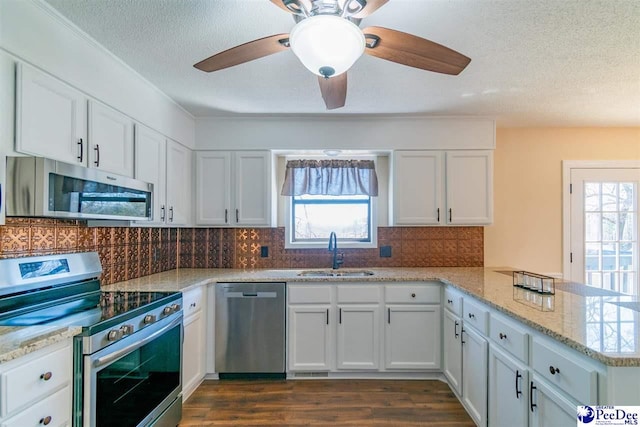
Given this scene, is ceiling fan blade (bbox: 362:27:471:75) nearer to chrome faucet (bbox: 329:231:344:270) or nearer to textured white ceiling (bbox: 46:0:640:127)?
textured white ceiling (bbox: 46:0:640:127)

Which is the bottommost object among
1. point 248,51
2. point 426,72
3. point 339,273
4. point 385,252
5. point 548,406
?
point 548,406

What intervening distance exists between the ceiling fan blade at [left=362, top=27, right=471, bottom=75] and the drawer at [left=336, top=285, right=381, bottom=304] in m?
1.86

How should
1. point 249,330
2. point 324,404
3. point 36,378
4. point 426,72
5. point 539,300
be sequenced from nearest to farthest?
point 36,378 < point 539,300 < point 426,72 < point 324,404 < point 249,330

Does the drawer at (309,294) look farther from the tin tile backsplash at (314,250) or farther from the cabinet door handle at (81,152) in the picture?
the cabinet door handle at (81,152)

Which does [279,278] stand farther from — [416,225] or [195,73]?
[195,73]

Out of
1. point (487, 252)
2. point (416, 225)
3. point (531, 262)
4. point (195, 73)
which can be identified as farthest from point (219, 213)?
point (531, 262)

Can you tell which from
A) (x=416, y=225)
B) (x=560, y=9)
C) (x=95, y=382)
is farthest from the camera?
(x=416, y=225)

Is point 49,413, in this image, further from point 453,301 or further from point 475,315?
point 453,301

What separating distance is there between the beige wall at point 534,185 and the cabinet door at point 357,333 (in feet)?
5.18

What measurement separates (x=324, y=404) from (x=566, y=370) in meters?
1.73

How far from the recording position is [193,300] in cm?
265

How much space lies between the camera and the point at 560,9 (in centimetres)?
167

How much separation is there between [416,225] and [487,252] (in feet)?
3.15

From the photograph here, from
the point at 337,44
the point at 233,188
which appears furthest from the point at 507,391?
the point at 233,188
